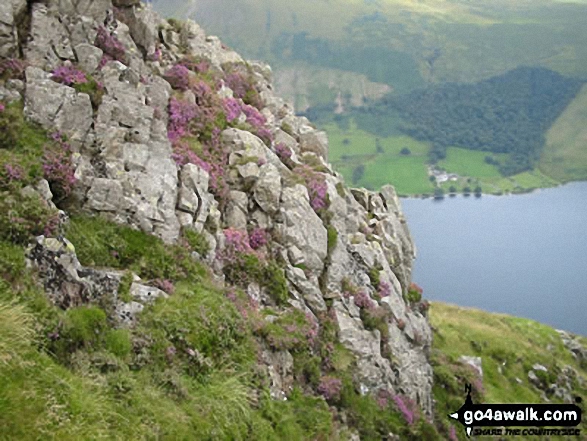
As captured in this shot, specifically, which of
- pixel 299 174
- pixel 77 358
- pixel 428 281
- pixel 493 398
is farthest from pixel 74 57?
pixel 428 281

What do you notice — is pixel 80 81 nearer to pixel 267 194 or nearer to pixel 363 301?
pixel 267 194

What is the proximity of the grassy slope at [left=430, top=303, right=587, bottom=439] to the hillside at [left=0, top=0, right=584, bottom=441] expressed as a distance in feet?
13.7

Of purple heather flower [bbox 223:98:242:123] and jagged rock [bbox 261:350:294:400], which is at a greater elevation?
purple heather flower [bbox 223:98:242:123]

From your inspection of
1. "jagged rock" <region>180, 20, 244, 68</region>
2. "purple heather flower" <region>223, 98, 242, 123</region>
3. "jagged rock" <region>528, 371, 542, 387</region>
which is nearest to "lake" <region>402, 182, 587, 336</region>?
"jagged rock" <region>528, 371, 542, 387</region>

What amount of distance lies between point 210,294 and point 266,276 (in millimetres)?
4620

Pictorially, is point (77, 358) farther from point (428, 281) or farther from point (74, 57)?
point (428, 281)

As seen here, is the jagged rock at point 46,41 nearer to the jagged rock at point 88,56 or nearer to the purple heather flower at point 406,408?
the jagged rock at point 88,56

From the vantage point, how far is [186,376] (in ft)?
47.4

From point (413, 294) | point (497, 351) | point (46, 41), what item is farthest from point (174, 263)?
point (497, 351)

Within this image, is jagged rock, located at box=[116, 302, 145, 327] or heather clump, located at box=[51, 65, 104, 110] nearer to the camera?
jagged rock, located at box=[116, 302, 145, 327]

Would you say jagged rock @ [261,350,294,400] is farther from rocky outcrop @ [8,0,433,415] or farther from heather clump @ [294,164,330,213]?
heather clump @ [294,164,330,213]

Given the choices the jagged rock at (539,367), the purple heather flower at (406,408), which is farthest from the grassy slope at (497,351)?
the purple heather flower at (406,408)

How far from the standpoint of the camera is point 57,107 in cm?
1955

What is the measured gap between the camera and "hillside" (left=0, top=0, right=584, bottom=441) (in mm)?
12656
